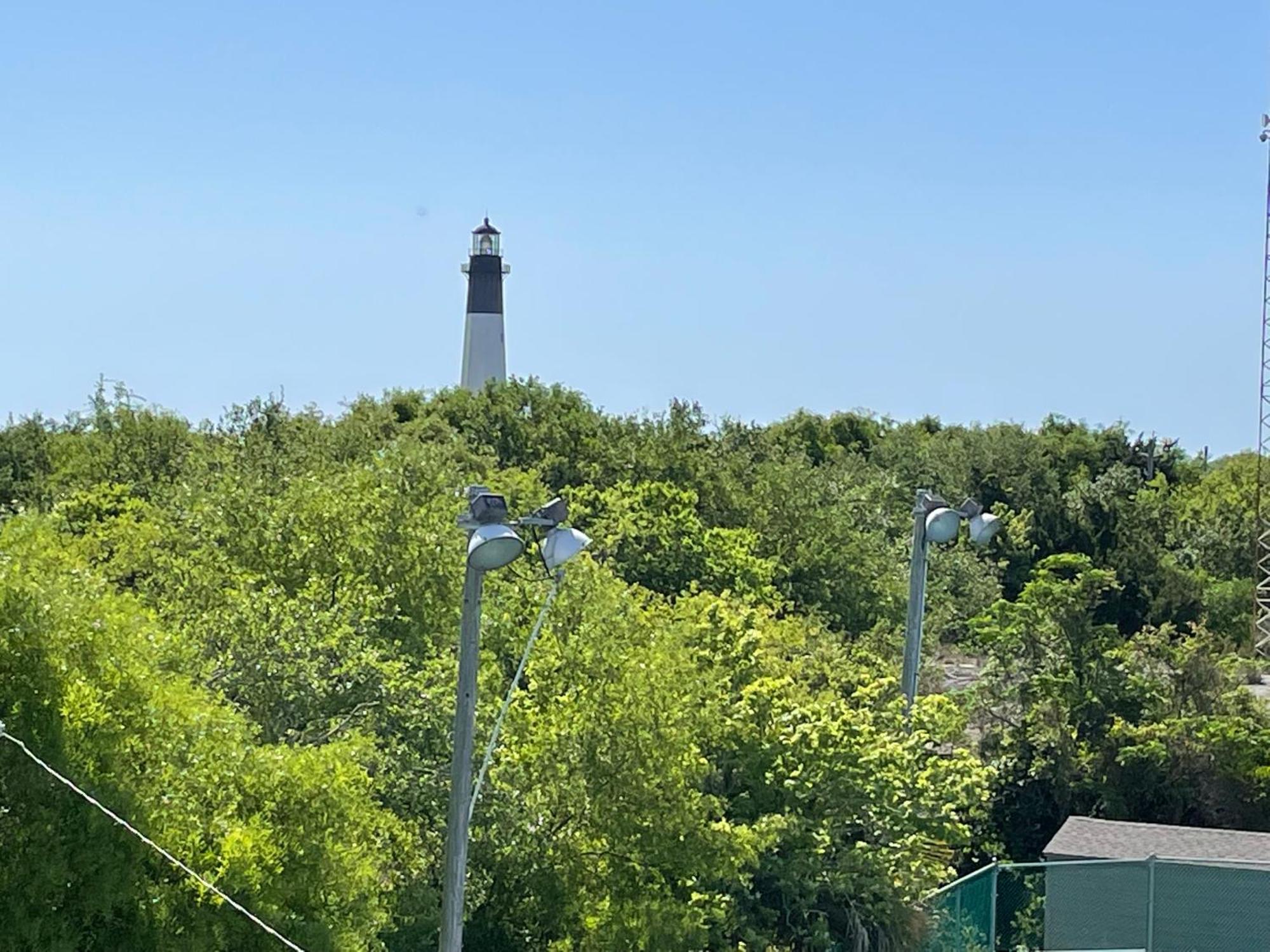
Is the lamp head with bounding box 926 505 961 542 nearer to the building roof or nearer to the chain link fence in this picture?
the chain link fence

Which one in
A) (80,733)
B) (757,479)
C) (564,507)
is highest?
(757,479)

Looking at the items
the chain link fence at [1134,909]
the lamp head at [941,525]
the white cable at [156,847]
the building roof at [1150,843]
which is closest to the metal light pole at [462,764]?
the white cable at [156,847]

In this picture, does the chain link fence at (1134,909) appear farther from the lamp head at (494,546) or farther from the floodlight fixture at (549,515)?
the lamp head at (494,546)

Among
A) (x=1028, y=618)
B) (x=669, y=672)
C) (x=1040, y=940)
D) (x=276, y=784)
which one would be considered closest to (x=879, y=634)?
(x=1028, y=618)

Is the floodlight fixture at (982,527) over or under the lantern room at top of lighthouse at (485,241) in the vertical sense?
under

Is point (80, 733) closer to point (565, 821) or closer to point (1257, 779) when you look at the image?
point (565, 821)

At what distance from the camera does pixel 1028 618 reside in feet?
99.2

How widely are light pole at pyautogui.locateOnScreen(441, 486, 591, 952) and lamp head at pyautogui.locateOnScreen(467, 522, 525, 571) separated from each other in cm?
1

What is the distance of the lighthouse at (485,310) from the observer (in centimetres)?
7319

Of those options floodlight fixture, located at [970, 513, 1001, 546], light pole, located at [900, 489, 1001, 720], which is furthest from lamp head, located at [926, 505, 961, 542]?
floodlight fixture, located at [970, 513, 1001, 546]

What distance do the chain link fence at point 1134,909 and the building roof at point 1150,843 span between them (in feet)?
8.09

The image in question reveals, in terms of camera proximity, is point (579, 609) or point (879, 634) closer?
point (579, 609)

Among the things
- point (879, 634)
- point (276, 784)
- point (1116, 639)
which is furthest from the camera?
point (879, 634)

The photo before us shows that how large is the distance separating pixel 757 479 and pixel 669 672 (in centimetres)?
2504
